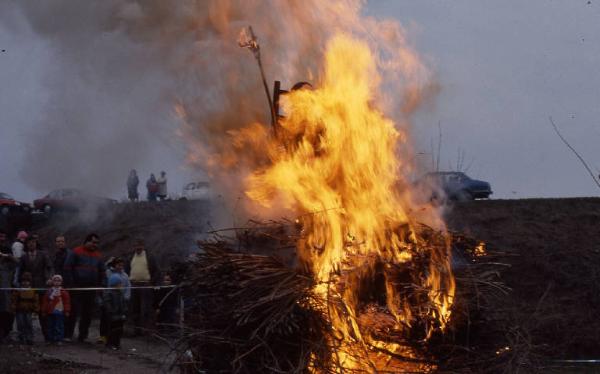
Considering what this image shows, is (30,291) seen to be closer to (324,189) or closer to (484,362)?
(324,189)

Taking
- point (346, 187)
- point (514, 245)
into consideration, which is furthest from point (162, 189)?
point (346, 187)

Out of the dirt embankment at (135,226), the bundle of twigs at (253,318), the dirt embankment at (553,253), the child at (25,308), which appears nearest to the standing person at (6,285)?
the child at (25,308)

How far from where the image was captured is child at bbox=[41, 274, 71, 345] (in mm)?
12656

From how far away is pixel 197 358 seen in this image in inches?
267

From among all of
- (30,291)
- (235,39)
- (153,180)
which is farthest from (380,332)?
(153,180)

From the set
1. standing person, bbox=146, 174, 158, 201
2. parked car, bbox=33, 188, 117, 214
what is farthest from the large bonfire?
standing person, bbox=146, 174, 158, 201

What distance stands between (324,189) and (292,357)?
1701 mm

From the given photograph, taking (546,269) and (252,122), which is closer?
(252,122)

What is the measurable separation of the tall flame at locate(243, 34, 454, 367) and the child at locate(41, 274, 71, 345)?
222 inches

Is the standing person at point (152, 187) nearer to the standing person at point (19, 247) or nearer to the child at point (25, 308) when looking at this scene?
the standing person at point (19, 247)

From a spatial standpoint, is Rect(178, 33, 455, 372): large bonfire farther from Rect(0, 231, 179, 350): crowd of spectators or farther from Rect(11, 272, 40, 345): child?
Rect(11, 272, 40, 345): child

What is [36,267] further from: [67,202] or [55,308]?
[67,202]

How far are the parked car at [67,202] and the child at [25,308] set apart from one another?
1127cm

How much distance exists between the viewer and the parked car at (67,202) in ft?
83.8
